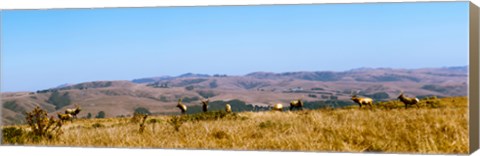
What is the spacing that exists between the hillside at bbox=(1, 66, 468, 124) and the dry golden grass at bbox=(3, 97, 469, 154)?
286mm

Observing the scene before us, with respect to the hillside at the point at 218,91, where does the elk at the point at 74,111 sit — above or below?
below

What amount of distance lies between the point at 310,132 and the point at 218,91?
2566 mm

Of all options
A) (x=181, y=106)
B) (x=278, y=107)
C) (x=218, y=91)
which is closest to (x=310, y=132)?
(x=278, y=107)

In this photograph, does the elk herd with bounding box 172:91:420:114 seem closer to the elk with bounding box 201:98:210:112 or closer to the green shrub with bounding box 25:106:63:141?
the elk with bounding box 201:98:210:112

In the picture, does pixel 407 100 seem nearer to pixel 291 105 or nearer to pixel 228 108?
pixel 291 105

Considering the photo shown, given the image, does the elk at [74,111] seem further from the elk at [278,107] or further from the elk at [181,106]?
the elk at [278,107]

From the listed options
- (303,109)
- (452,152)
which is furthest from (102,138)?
(452,152)

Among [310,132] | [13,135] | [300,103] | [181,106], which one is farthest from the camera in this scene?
[181,106]

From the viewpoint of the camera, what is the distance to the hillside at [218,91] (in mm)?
14828

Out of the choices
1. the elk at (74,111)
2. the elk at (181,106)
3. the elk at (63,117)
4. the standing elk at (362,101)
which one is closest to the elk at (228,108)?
the elk at (181,106)

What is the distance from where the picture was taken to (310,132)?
14016 millimetres

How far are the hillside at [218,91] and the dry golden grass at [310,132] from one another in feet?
0.94

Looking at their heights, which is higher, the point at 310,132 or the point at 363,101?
the point at 363,101

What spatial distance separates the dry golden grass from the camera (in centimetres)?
1338
